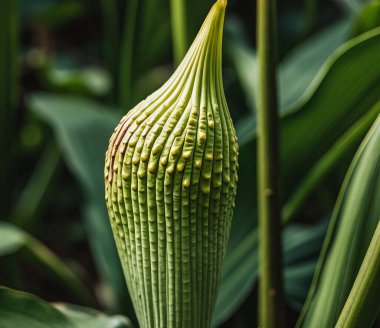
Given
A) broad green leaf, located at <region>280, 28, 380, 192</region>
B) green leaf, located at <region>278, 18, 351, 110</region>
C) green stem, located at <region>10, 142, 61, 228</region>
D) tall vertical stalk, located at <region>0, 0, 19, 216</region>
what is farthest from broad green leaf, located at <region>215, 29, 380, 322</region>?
green stem, located at <region>10, 142, 61, 228</region>

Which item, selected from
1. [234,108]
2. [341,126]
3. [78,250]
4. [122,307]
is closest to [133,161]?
[341,126]

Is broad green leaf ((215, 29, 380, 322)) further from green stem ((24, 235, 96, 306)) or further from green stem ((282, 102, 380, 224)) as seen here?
green stem ((24, 235, 96, 306))

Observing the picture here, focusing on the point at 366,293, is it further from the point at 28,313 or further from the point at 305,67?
the point at 305,67

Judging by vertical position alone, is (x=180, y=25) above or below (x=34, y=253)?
above

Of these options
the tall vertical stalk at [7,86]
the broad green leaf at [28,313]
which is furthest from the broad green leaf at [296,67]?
the broad green leaf at [28,313]

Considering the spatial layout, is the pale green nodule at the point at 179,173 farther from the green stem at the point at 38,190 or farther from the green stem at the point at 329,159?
the green stem at the point at 38,190

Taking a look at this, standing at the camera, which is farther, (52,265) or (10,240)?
(52,265)

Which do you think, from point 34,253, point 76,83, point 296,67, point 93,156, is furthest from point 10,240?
point 76,83
